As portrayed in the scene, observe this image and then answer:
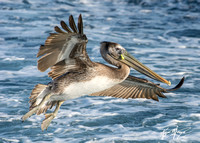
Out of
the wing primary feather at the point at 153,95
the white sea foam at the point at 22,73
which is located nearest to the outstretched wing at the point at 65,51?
the wing primary feather at the point at 153,95

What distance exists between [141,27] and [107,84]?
31.2 ft

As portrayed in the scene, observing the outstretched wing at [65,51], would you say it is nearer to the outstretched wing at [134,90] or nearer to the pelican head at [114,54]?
the pelican head at [114,54]

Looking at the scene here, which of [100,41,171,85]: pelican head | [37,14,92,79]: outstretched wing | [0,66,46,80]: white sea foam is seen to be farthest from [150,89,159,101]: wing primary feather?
[0,66,46,80]: white sea foam

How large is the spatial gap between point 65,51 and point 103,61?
200 inches

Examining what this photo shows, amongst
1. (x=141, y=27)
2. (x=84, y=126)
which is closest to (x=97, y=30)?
(x=141, y=27)

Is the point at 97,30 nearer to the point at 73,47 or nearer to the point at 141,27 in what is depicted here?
the point at 141,27

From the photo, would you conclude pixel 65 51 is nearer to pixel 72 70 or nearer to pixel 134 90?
pixel 72 70

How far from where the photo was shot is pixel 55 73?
5156mm

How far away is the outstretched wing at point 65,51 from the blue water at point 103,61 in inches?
47.8

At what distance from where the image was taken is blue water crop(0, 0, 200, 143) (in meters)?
5.85

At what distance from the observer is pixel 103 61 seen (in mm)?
9805
